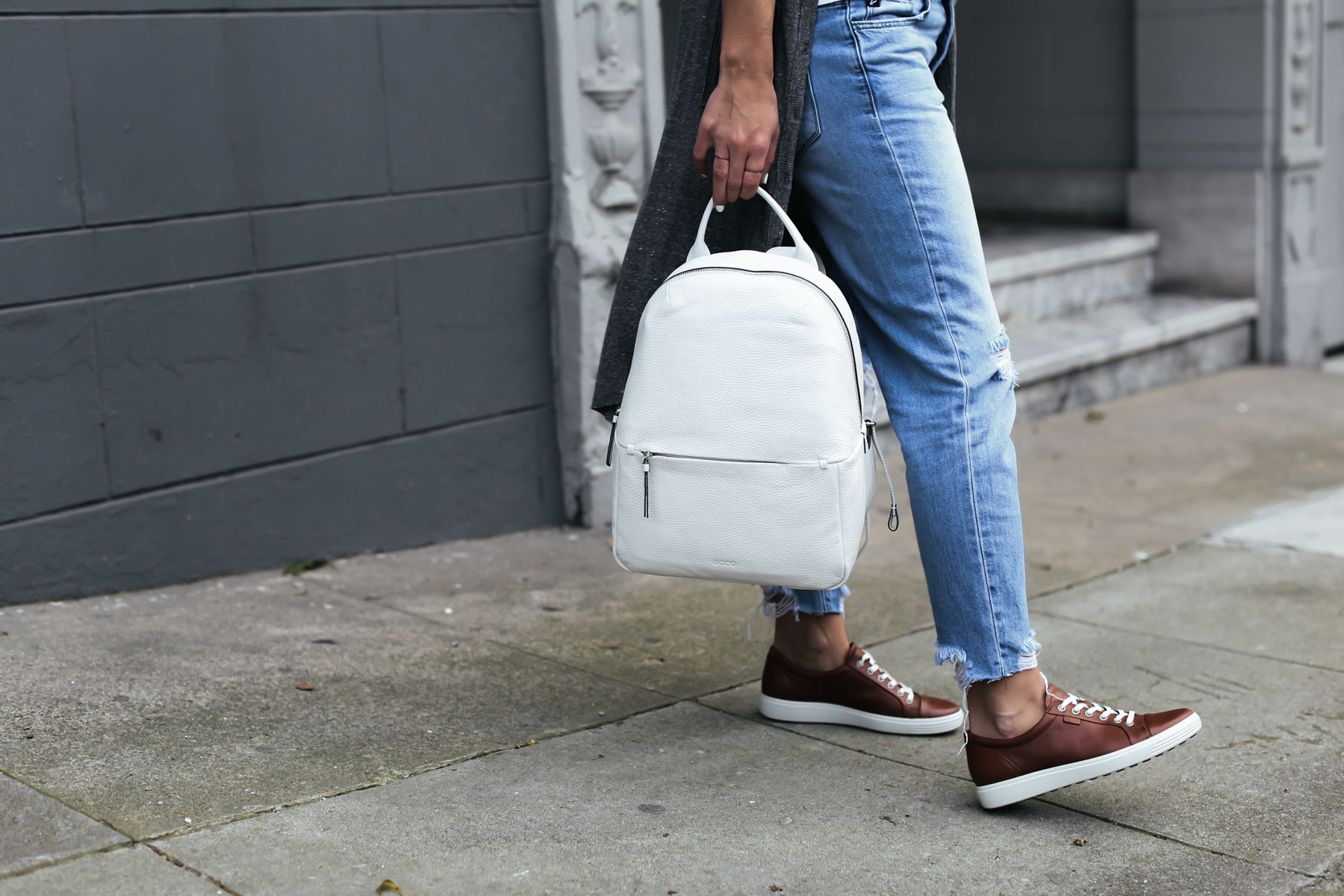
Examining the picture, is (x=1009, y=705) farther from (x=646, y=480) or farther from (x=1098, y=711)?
(x=646, y=480)

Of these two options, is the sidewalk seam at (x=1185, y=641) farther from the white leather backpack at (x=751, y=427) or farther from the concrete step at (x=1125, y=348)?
the concrete step at (x=1125, y=348)

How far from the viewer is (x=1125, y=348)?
6.40 metres

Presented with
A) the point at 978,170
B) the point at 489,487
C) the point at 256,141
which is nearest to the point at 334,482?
the point at 489,487

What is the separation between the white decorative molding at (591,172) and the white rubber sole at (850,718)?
1.54 m

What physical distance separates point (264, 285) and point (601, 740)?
1.57 m

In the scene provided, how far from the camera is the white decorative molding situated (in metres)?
4.10

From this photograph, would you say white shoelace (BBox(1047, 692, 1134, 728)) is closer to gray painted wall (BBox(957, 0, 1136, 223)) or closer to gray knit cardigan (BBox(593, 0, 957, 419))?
gray knit cardigan (BBox(593, 0, 957, 419))

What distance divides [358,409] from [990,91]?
514 cm

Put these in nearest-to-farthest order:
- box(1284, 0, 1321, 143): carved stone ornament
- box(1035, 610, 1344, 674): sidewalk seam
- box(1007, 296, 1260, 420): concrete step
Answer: box(1035, 610, 1344, 674): sidewalk seam
box(1007, 296, 1260, 420): concrete step
box(1284, 0, 1321, 143): carved stone ornament

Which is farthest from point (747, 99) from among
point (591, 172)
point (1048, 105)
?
point (1048, 105)

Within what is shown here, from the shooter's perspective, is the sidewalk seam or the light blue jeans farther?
the sidewalk seam

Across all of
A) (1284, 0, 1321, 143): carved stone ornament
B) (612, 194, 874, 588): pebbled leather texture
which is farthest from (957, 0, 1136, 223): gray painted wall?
(612, 194, 874, 588): pebbled leather texture

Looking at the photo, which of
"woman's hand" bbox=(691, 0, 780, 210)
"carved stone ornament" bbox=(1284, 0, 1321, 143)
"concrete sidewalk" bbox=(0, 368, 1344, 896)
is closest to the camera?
"concrete sidewalk" bbox=(0, 368, 1344, 896)

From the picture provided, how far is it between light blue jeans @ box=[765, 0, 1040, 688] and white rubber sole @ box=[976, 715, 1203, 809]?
17cm
